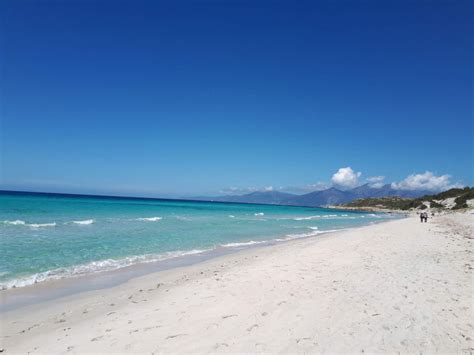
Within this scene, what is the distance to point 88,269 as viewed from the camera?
10.7 metres

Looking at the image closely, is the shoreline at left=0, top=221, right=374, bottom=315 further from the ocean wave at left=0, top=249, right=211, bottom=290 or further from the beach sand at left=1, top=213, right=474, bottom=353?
the beach sand at left=1, top=213, right=474, bottom=353

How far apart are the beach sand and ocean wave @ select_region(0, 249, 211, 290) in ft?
6.81

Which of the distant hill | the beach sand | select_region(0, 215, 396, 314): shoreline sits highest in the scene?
the distant hill

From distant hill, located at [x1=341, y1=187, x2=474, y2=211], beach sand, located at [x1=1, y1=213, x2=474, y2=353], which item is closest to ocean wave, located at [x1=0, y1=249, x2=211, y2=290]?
beach sand, located at [x1=1, y1=213, x2=474, y2=353]

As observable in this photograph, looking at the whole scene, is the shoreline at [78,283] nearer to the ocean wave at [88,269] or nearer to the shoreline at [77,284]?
the shoreline at [77,284]

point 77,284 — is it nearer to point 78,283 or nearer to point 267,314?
point 78,283

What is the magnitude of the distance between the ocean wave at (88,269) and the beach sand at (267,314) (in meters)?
2.08

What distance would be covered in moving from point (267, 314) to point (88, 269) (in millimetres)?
7902

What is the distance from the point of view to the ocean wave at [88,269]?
8.81 m

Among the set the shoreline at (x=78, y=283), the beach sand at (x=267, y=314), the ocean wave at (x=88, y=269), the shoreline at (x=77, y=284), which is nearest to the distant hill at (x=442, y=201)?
the beach sand at (x=267, y=314)

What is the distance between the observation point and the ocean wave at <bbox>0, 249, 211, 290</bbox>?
881 cm

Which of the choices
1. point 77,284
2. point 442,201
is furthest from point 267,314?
point 442,201

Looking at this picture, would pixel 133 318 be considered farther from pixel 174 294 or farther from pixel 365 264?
pixel 365 264

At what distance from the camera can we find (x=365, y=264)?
10.4m
